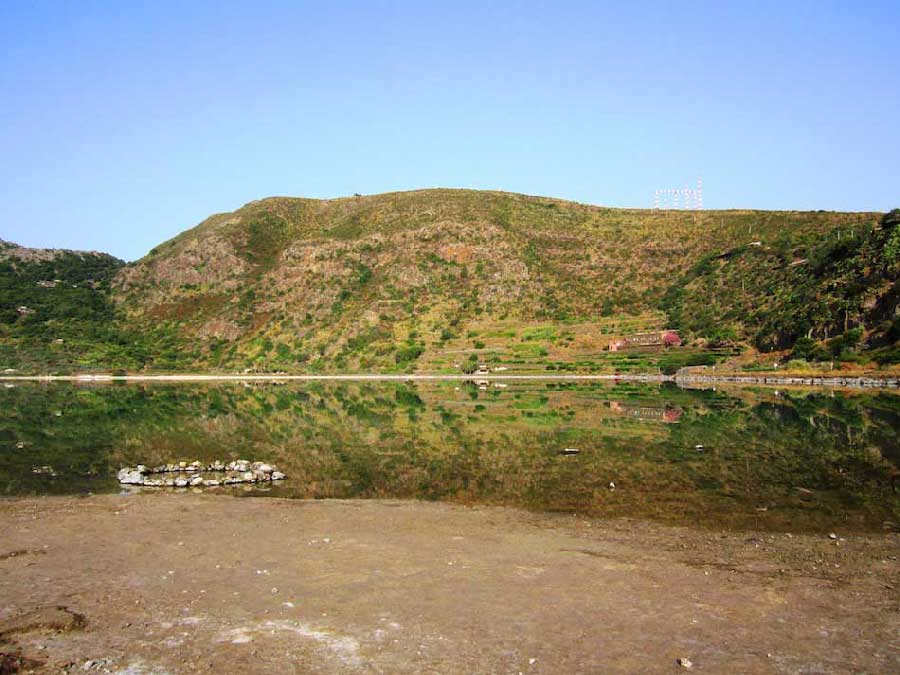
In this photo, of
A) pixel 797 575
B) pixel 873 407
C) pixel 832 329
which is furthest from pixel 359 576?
pixel 832 329

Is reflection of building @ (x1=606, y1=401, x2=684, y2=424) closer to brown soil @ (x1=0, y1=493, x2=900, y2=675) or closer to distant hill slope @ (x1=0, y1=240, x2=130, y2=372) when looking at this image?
brown soil @ (x1=0, y1=493, x2=900, y2=675)

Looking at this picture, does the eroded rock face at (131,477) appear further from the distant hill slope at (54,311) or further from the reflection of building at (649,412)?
the distant hill slope at (54,311)

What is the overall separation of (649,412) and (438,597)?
116ft

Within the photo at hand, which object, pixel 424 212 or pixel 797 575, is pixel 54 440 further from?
pixel 424 212

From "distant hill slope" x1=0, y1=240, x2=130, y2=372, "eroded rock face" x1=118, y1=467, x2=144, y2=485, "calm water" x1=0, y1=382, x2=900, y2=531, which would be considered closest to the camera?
"calm water" x1=0, y1=382, x2=900, y2=531

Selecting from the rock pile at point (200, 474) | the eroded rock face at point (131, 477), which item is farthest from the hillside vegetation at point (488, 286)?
the eroded rock face at point (131, 477)

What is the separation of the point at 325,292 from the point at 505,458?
104096mm

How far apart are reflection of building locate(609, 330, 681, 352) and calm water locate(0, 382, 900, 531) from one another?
34670 mm

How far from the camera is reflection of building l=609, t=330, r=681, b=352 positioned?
304 ft

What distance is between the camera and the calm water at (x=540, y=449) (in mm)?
19297

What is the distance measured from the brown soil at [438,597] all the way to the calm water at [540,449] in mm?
3284

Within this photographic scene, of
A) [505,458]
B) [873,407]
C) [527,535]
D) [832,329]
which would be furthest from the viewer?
[832,329]

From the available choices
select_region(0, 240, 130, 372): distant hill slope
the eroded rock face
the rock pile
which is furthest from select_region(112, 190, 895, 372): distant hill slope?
the eroded rock face

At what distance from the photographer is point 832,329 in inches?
2972
